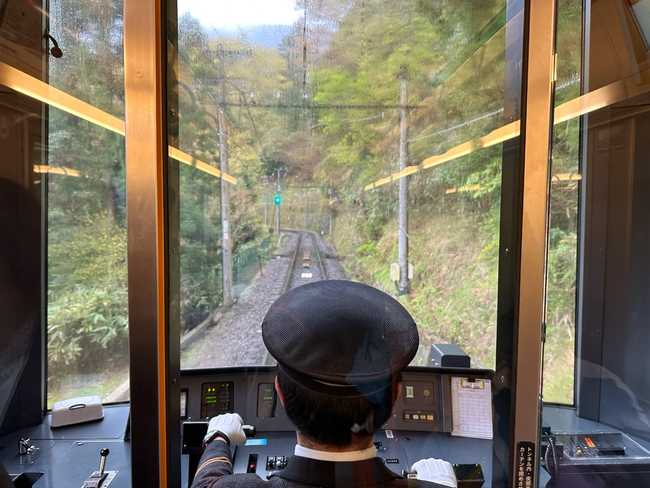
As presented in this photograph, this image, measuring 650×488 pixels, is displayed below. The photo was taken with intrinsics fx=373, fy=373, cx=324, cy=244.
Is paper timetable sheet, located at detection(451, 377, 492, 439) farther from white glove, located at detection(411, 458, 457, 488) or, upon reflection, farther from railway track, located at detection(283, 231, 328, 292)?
railway track, located at detection(283, 231, 328, 292)

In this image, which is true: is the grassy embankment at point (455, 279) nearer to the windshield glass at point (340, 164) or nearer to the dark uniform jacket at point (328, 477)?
the windshield glass at point (340, 164)

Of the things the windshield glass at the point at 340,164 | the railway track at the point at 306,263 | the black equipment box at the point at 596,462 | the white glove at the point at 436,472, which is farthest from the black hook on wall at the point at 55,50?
the black equipment box at the point at 596,462

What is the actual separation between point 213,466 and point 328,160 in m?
1.45

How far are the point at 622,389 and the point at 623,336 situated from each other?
272mm

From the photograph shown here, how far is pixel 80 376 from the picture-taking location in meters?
1.85

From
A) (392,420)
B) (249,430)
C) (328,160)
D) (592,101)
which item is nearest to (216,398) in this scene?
(249,430)

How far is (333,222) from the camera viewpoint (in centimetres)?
201

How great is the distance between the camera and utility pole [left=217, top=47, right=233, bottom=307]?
182 centimetres

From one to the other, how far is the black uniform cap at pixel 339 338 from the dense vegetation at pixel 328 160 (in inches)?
31.4

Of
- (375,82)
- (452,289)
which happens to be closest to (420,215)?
(452,289)

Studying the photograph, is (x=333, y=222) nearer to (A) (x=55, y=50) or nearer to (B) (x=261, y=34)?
(B) (x=261, y=34)

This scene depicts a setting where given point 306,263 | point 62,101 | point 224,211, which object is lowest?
point 306,263

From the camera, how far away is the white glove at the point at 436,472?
1.33 metres

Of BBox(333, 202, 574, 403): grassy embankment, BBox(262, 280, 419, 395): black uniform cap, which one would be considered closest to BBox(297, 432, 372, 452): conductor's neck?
BBox(262, 280, 419, 395): black uniform cap
